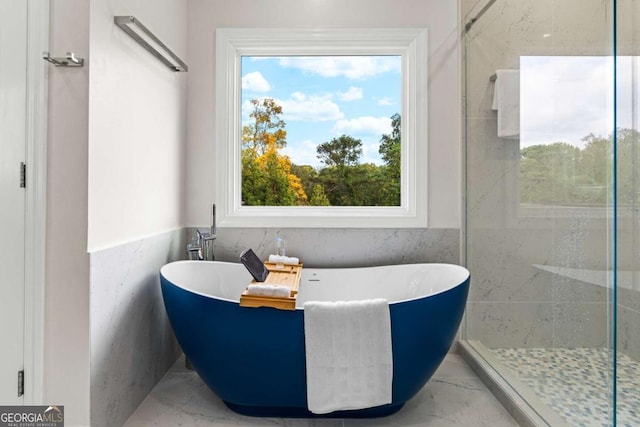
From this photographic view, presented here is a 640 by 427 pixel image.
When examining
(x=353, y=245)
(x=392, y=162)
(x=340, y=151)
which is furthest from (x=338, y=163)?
(x=353, y=245)

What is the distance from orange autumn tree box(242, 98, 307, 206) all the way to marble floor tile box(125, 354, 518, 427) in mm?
1278

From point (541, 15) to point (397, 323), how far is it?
5.14 ft

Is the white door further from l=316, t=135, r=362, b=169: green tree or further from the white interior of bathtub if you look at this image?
l=316, t=135, r=362, b=169: green tree

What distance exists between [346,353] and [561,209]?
3.65 feet

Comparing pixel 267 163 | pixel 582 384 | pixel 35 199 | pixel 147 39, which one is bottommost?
pixel 582 384

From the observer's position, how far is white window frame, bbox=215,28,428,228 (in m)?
2.83

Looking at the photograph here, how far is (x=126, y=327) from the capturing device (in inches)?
78.5

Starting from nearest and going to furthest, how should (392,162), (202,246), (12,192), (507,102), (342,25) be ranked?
(12,192) → (507,102) → (202,246) → (342,25) → (392,162)

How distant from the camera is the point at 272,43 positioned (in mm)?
2861

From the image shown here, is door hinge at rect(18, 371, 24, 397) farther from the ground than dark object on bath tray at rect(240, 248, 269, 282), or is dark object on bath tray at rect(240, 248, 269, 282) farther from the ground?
dark object on bath tray at rect(240, 248, 269, 282)

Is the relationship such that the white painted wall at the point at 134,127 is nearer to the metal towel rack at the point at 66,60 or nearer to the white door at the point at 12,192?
the metal towel rack at the point at 66,60

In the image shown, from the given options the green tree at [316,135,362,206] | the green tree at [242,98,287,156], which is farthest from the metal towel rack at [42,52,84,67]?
the green tree at [316,135,362,206]

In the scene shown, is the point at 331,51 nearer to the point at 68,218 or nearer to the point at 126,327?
the point at 68,218

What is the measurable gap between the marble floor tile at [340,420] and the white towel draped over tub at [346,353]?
270 millimetres
